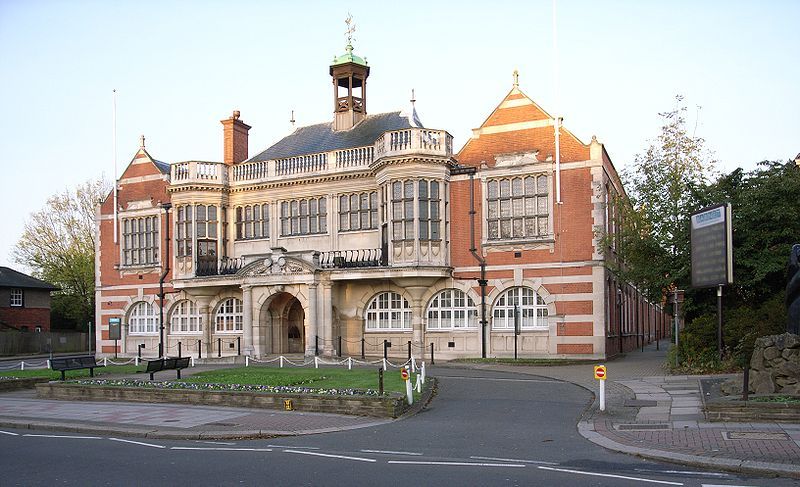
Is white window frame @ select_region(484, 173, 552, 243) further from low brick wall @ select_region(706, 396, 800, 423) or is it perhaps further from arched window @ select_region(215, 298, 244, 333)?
low brick wall @ select_region(706, 396, 800, 423)

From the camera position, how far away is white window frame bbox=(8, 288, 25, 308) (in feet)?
182

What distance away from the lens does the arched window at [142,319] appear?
41.9m

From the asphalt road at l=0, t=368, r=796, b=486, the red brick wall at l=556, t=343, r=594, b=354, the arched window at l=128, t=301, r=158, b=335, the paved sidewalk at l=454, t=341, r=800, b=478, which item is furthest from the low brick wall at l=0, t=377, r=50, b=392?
the red brick wall at l=556, t=343, r=594, b=354

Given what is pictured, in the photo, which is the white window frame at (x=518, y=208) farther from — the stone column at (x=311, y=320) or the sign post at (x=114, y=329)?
the sign post at (x=114, y=329)

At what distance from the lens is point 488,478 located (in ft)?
33.5

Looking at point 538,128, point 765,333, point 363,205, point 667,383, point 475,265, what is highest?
point 538,128

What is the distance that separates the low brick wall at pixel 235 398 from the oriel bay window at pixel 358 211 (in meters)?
16.8

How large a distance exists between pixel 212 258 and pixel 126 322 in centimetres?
758

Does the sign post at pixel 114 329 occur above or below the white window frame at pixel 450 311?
below

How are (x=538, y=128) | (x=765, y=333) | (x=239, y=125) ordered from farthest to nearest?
(x=239, y=125) → (x=538, y=128) → (x=765, y=333)

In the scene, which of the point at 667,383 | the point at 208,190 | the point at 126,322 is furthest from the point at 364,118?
the point at 667,383

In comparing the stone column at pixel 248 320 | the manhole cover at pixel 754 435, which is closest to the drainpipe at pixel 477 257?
the stone column at pixel 248 320

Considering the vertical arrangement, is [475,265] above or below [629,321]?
above

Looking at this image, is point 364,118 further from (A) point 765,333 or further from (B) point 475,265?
(A) point 765,333
